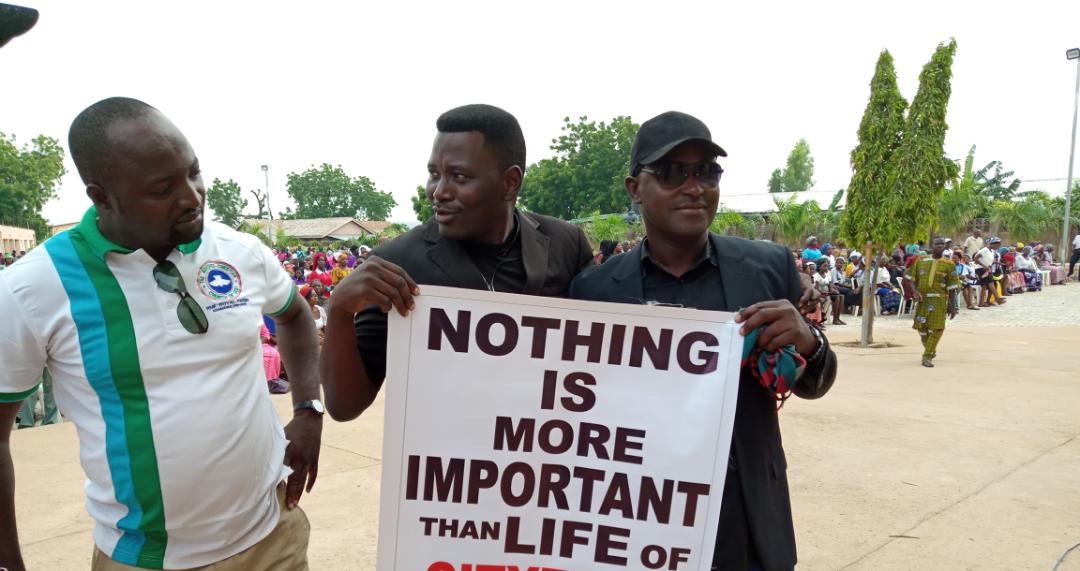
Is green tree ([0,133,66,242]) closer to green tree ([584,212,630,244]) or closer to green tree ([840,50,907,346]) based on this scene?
green tree ([584,212,630,244])

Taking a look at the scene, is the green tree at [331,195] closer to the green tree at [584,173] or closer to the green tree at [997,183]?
the green tree at [584,173]

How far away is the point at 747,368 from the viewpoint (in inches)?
77.6

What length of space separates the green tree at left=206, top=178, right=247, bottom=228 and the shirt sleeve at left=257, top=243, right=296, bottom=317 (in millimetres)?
99264

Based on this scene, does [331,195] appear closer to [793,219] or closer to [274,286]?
[793,219]

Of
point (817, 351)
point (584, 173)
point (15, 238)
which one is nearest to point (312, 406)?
point (817, 351)

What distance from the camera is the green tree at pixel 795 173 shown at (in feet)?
219

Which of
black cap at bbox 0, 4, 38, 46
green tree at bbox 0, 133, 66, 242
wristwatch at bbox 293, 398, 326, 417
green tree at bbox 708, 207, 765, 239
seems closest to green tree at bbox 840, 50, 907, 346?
wristwatch at bbox 293, 398, 326, 417

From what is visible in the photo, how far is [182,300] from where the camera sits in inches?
75.3

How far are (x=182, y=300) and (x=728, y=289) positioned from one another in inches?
55.9

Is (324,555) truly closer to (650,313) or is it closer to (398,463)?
(398,463)

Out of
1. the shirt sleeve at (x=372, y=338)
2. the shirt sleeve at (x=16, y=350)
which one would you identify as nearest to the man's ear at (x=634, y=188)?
the shirt sleeve at (x=372, y=338)

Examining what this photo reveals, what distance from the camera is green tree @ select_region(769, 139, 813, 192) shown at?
66.8 metres

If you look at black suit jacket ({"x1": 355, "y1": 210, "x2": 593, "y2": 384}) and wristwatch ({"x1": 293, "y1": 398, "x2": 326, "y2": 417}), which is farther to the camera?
wristwatch ({"x1": 293, "y1": 398, "x2": 326, "y2": 417})

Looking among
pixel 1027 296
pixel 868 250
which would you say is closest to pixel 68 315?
pixel 868 250
